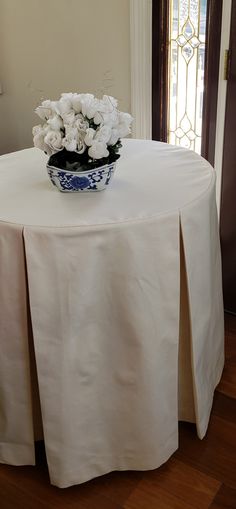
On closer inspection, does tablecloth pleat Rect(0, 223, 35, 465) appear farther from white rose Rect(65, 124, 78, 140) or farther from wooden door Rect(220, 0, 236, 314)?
wooden door Rect(220, 0, 236, 314)

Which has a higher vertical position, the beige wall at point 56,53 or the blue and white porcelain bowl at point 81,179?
the beige wall at point 56,53

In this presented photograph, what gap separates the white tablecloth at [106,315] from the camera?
3.95 ft

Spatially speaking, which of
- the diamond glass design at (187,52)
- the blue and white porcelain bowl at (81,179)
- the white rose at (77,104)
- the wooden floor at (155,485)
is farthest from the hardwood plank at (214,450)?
the diamond glass design at (187,52)

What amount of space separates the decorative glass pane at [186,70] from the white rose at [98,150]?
36.7 inches

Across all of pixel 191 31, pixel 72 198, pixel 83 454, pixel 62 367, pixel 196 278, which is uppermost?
pixel 191 31

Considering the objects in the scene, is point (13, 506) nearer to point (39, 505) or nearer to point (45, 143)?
point (39, 505)

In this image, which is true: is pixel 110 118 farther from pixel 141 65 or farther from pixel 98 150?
pixel 141 65

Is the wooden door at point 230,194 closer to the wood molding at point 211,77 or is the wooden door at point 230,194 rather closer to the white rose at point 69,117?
the wood molding at point 211,77

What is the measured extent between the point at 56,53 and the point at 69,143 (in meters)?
1.49

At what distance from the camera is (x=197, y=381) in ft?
4.83

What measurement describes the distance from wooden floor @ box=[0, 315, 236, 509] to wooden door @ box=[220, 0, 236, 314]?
742 millimetres

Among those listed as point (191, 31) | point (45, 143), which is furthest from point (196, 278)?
point (191, 31)

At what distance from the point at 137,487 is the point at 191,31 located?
1.69 m

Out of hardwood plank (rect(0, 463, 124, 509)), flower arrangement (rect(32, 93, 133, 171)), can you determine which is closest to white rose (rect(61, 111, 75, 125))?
flower arrangement (rect(32, 93, 133, 171))
